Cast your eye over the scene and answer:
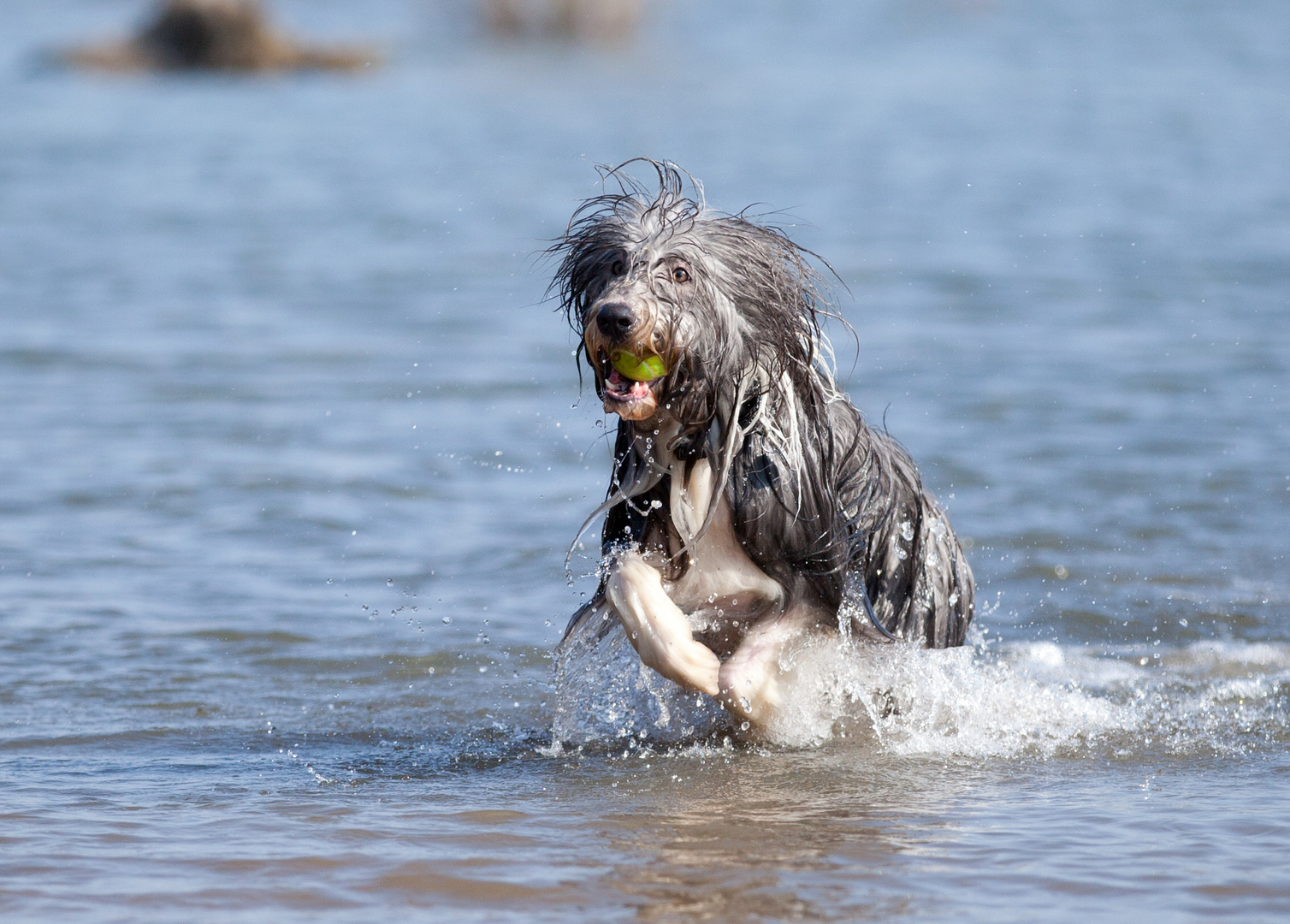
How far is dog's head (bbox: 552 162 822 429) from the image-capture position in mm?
3951

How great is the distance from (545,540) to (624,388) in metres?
3.07

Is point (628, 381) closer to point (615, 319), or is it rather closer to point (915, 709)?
point (615, 319)

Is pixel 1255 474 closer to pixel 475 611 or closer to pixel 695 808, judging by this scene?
pixel 475 611

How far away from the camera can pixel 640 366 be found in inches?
157

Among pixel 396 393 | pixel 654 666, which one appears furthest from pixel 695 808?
pixel 396 393

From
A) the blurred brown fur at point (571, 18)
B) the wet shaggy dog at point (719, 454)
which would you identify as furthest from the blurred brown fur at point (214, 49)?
the wet shaggy dog at point (719, 454)

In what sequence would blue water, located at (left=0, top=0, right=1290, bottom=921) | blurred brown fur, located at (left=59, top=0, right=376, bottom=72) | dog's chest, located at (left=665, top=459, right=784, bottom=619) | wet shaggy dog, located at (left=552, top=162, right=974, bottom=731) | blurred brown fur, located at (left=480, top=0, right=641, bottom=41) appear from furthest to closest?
blurred brown fur, located at (left=480, top=0, right=641, bottom=41), blurred brown fur, located at (left=59, top=0, right=376, bottom=72), dog's chest, located at (left=665, top=459, right=784, bottom=619), wet shaggy dog, located at (left=552, top=162, right=974, bottom=731), blue water, located at (left=0, top=0, right=1290, bottom=921)

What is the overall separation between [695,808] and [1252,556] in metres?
3.41

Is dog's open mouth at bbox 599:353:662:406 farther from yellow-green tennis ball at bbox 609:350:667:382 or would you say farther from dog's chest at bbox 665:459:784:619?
dog's chest at bbox 665:459:784:619

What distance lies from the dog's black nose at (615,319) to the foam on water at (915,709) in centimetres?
107

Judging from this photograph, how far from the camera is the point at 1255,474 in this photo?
756 cm

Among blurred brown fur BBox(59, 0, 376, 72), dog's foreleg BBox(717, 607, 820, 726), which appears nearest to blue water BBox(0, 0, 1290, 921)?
dog's foreleg BBox(717, 607, 820, 726)

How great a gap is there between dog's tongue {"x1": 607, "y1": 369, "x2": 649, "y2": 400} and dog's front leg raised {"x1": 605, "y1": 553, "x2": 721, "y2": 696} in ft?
1.75

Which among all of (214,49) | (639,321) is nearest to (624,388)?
(639,321)
